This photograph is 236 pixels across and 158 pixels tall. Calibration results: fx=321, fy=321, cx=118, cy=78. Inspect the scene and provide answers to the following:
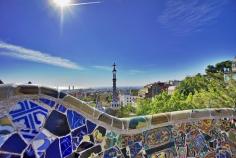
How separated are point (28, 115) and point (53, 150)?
292 millimetres

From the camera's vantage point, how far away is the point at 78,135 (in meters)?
2.16

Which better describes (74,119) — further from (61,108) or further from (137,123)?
(137,123)

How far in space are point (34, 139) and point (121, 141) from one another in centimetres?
70

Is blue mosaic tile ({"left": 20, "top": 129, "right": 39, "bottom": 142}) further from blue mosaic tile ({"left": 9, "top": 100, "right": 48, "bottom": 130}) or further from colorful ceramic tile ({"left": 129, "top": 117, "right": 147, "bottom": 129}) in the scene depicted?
colorful ceramic tile ({"left": 129, "top": 117, "right": 147, "bottom": 129})

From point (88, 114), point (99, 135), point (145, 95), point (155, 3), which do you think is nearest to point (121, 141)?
point (99, 135)

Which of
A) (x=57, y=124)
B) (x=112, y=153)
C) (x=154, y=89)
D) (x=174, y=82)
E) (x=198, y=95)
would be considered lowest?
(x=112, y=153)

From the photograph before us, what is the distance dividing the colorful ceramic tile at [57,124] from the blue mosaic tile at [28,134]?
9 centimetres

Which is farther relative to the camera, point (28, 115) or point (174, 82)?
point (174, 82)

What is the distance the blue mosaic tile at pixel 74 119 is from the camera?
2.11 m

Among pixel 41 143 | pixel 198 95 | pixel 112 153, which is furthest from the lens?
pixel 198 95

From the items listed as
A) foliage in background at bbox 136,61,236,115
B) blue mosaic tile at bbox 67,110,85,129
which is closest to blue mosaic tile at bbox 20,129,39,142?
blue mosaic tile at bbox 67,110,85,129

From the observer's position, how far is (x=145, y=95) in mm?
53469

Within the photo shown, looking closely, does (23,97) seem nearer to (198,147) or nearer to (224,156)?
(198,147)

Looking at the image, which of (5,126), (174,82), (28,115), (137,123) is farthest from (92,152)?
(174,82)
